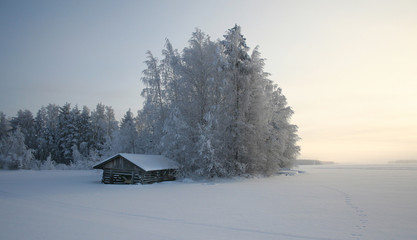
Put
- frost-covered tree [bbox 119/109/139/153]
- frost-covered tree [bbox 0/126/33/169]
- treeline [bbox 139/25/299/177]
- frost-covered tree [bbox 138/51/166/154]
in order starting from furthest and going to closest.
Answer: frost-covered tree [bbox 0/126/33/169], frost-covered tree [bbox 119/109/139/153], frost-covered tree [bbox 138/51/166/154], treeline [bbox 139/25/299/177]

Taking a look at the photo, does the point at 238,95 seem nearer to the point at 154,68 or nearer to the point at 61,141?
the point at 154,68

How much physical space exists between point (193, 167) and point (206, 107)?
7.70 meters

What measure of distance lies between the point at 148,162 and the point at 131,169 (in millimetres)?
1945

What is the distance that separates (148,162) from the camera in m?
25.6

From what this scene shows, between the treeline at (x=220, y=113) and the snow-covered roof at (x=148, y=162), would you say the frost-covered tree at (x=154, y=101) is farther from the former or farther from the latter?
the snow-covered roof at (x=148, y=162)

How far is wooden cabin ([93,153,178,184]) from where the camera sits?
24125 millimetres

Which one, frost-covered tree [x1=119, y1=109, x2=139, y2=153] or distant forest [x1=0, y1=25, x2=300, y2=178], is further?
frost-covered tree [x1=119, y1=109, x2=139, y2=153]

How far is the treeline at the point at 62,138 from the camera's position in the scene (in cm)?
4569

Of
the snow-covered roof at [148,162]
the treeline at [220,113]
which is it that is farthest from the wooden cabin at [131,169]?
→ the treeline at [220,113]

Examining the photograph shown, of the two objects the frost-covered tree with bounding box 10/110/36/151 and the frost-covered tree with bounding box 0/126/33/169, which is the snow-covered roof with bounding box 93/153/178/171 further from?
the frost-covered tree with bounding box 10/110/36/151

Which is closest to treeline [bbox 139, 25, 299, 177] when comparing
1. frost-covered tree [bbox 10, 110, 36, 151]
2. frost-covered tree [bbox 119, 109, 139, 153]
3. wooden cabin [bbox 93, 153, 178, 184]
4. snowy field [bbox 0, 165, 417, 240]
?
wooden cabin [bbox 93, 153, 178, 184]

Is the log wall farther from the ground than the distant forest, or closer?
closer

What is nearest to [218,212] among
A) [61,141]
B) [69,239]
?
[69,239]

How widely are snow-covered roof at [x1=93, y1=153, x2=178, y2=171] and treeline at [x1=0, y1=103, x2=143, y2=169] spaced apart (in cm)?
1256
